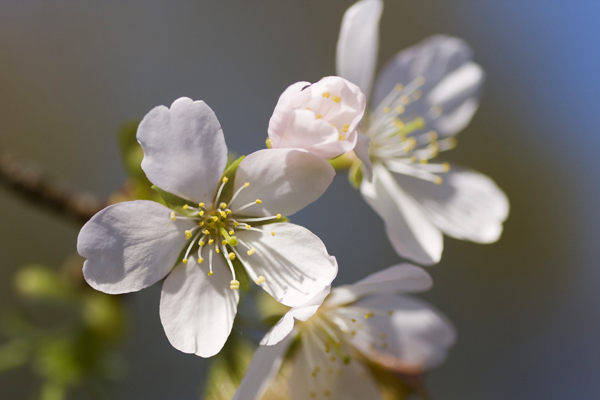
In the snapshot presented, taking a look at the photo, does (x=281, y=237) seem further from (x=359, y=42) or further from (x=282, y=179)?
(x=359, y=42)

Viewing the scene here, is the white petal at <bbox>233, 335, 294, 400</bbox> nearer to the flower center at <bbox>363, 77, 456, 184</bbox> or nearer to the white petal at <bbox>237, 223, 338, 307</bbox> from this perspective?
the white petal at <bbox>237, 223, 338, 307</bbox>

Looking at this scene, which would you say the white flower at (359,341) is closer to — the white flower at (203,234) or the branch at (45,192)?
the white flower at (203,234)

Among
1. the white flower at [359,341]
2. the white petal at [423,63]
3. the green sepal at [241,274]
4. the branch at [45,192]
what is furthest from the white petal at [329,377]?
the white petal at [423,63]

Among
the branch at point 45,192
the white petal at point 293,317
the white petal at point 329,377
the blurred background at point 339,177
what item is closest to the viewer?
the white petal at point 293,317

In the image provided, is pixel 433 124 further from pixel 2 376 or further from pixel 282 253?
pixel 2 376

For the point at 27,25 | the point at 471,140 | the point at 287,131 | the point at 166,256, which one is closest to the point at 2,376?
the point at 27,25

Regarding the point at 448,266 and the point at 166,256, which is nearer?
the point at 166,256

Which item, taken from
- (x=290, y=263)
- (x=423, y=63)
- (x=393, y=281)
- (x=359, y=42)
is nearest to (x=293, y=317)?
(x=290, y=263)
